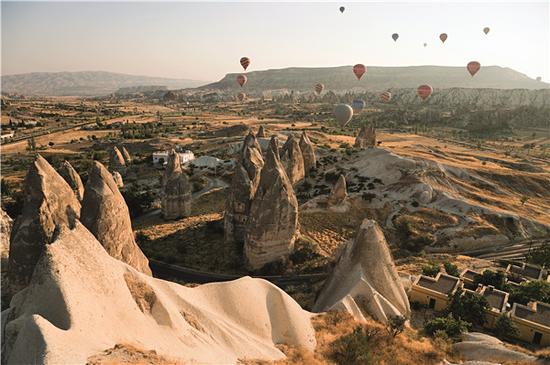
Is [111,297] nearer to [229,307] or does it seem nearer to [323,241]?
[229,307]

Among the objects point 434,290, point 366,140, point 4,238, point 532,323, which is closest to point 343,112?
point 366,140

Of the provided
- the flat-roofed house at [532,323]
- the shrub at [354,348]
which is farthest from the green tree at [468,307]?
the shrub at [354,348]

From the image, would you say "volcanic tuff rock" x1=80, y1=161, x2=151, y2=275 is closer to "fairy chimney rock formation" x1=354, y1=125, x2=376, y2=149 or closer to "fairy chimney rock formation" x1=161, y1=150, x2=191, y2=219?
"fairy chimney rock formation" x1=161, y1=150, x2=191, y2=219

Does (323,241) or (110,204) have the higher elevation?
(110,204)

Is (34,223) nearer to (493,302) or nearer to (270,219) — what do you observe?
(270,219)

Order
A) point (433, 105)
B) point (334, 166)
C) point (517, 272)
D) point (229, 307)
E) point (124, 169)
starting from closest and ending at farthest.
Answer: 1. point (229, 307)
2. point (517, 272)
3. point (334, 166)
4. point (124, 169)
5. point (433, 105)

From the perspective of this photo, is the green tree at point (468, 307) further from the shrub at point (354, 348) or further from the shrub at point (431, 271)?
the shrub at point (354, 348)

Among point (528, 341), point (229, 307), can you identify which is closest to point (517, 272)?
point (528, 341)

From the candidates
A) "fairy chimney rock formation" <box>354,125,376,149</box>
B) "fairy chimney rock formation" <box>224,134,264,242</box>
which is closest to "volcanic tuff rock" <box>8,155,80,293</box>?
"fairy chimney rock formation" <box>224,134,264,242</box>
